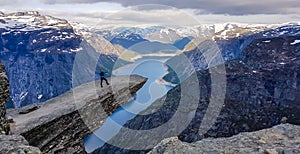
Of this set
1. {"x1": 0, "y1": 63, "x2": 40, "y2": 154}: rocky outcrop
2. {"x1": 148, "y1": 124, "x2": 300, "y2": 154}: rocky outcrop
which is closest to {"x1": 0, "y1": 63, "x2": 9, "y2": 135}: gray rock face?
{"x1": 0, "y1": 63, "x2": 40, "y2": 154}: rocky outcrop

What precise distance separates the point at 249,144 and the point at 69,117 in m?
19.5

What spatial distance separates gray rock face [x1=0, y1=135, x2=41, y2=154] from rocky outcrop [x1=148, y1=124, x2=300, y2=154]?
24.2 ft

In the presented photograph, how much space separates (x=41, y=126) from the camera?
30578mm

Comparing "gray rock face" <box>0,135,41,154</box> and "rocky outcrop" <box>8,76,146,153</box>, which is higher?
"gray rock face" <box>0,135,41,154</box>

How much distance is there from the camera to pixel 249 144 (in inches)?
773

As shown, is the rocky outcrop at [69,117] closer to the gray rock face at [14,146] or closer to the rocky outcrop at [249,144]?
the gray rock face at [14,146]

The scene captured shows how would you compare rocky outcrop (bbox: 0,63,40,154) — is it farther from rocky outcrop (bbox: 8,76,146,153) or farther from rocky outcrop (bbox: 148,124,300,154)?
rocky outcrop (bbox: 148,124,300,154)

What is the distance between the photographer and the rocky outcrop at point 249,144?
18586 millimetres

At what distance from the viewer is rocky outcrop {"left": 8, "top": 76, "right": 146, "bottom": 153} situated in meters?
30.7

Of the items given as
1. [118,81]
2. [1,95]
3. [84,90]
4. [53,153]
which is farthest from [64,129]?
[118,81]

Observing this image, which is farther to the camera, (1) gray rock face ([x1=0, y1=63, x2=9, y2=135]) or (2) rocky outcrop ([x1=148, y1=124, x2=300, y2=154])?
(1) gray rock face ([x1=0, y1=63, x2=9, y2=135])

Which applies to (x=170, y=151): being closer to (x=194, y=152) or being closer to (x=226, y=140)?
(x=194, y=152)

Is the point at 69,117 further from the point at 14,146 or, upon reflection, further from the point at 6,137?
the point at 14,146

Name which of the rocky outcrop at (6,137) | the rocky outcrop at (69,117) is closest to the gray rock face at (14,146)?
the rocky outcrop at (6,137)
